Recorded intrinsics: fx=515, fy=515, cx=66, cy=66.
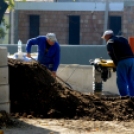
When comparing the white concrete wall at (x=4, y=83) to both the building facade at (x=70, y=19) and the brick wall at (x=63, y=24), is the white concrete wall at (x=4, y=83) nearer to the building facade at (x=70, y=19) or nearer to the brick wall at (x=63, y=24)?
the building facade at (x=70, y=19)

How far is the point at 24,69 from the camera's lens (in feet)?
28.9

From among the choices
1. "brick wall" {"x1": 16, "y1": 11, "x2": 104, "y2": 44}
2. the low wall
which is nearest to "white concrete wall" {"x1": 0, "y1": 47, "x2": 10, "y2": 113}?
the low wall

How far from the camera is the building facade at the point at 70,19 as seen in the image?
2983 cm

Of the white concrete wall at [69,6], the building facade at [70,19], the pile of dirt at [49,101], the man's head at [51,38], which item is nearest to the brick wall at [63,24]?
the building facade at [70,19]

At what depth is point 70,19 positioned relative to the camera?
30.7 m

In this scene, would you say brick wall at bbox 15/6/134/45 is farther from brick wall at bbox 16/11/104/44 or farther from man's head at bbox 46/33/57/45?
man's head at bbox 46/33/57/45

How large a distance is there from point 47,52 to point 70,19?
19.2m

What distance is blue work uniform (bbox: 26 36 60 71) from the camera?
37.9ft

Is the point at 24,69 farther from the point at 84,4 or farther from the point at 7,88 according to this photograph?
the point at 84,4

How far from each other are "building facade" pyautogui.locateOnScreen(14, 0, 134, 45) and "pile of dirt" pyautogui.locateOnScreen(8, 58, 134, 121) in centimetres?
2067

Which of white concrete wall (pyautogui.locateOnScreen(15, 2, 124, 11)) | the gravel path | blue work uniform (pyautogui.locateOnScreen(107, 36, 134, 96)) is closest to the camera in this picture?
the gravel path

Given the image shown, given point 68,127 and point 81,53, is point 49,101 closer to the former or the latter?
point 68,127

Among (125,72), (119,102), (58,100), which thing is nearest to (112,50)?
(125,72)

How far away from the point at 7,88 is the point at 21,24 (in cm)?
2299
